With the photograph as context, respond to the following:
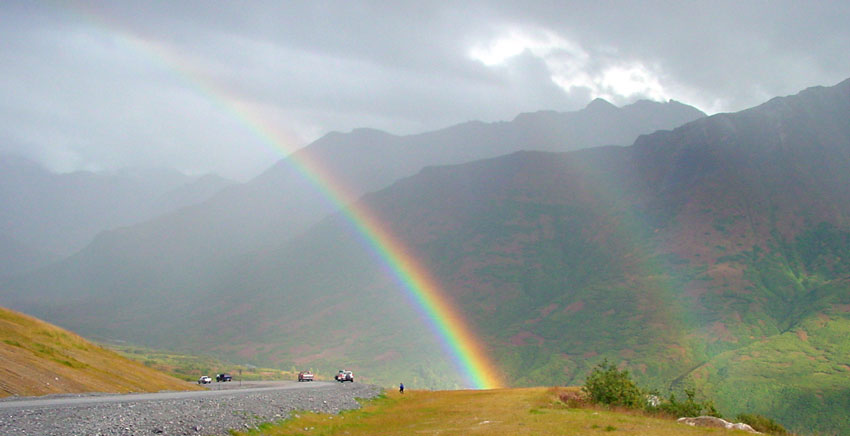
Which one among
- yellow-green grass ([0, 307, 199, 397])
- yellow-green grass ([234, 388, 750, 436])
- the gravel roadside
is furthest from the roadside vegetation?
yellow-green grass ([0, 307, 199, 397])

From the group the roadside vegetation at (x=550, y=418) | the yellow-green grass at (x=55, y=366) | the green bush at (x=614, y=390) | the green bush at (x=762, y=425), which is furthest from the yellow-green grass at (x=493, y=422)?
the yellow-green grass at (x=55, y=366)

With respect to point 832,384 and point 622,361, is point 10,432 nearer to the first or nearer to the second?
point 832,384

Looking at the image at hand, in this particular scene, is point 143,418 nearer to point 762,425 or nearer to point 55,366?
point 55,366

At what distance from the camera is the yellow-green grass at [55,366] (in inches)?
1767

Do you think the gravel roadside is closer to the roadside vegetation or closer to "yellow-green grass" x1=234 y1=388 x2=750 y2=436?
Answer: the roadside vegetation

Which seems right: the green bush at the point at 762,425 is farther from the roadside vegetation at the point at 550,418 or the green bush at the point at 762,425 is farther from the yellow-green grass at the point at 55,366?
the yellow-green grass at the point at 55,366

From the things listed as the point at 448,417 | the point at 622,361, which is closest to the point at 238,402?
the point at 448,417

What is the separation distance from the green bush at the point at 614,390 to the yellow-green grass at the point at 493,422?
3.31 meters

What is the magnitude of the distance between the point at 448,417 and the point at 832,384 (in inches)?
4571

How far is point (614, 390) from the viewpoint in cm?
4947

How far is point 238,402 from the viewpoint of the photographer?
4112 cm

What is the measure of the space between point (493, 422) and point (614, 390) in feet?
50.7

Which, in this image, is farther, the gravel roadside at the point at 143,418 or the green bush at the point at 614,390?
the green bush at the point at 614,390

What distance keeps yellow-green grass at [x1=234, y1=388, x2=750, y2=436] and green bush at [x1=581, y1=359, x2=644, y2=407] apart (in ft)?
10.8
